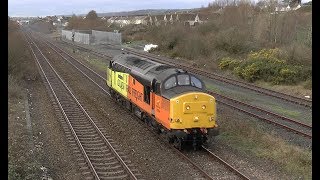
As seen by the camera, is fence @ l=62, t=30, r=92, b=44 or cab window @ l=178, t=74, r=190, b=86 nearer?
cab window @ l=178, t=74, r=190, b=86

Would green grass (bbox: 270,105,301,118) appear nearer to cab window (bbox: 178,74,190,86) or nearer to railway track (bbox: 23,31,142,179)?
cab window (bbox: 178,74,190,86)

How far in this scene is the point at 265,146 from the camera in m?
14.6

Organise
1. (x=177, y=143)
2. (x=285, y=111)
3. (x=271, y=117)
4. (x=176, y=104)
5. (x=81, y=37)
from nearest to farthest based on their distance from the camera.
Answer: (x=176, y=104) < (x=177, y=143) < (x=271, y=117) < (x=285, y=111) < (x=81, y=37)

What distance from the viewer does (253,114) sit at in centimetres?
1936

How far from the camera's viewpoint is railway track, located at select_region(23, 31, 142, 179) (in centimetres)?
1202

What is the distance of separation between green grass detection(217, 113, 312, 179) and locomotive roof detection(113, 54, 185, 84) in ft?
11.1

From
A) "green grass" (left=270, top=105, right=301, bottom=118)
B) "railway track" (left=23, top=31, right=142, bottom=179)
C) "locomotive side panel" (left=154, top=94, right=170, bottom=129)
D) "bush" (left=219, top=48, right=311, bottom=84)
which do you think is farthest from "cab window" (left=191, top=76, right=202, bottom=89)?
"bush" (left=219, top=48, right=311, bottom=84)

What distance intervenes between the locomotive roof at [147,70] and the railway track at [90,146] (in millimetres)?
2844

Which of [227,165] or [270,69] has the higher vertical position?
[270,69]

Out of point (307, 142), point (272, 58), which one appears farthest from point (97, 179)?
point (272, 58)

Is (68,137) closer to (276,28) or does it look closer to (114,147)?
(114,147)

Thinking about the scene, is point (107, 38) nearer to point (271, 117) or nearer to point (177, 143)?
point (271, 117)

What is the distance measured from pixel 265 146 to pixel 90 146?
20.8ft

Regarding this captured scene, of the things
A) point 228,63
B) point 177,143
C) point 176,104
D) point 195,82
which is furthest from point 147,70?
point 228,63
